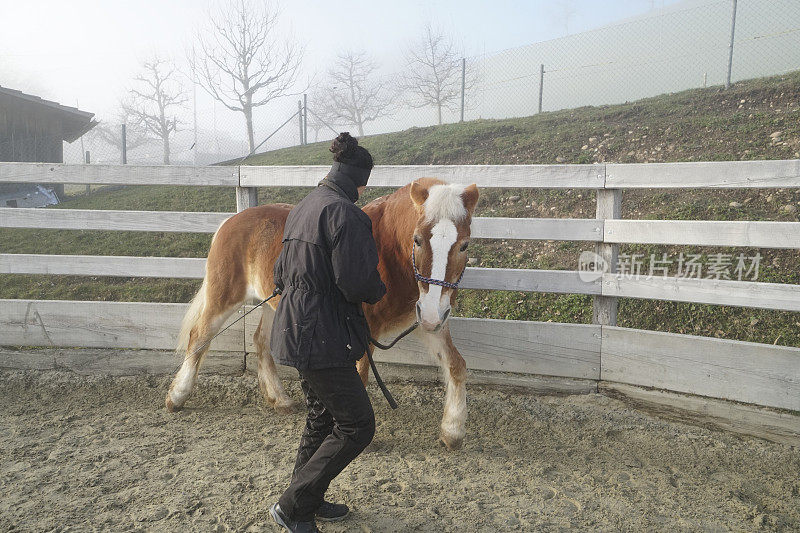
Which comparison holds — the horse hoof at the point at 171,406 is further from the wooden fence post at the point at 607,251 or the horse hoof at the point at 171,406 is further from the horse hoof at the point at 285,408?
the wooden fence post at the point at 607,251

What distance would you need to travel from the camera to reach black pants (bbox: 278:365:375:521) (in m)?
2.44

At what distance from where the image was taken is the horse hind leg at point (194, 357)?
415 centimetres

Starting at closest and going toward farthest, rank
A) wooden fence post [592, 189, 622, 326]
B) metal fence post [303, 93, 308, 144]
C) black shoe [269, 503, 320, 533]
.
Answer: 1. black shoe [269, 503, 320, 533]
2. wooden fence post [592, 189, 622, 326]
3. metal fence post [303, 93, 308, 144]

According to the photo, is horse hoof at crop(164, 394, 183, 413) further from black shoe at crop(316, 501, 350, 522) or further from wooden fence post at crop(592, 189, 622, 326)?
wooden fence post at crop(592, 189, 622, 326)

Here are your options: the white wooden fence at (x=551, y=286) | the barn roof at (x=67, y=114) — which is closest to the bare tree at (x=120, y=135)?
the barn roof at (x=67, y=114)

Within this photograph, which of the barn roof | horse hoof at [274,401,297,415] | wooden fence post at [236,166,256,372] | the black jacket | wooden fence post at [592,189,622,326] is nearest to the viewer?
the black jacket

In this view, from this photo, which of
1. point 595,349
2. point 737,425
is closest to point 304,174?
point 595,349

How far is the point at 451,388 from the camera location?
144 inches

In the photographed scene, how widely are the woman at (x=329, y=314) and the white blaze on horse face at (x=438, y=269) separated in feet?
1.43

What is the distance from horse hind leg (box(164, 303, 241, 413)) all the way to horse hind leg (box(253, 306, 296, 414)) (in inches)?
12.4

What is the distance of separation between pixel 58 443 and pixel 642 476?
3.85 m

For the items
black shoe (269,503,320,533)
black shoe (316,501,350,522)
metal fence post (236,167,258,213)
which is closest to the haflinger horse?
metal fence post (236,167,258,213)

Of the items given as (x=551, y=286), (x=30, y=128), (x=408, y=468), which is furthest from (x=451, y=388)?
(x=30, y=128)

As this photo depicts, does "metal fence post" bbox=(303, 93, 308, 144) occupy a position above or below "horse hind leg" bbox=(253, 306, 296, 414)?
above
